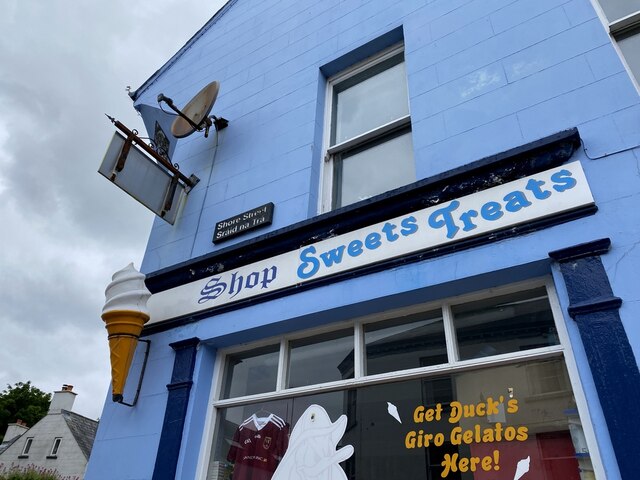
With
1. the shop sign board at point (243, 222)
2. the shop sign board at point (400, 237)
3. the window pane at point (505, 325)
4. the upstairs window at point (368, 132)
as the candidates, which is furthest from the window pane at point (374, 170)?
the window pane at point (505, 325)

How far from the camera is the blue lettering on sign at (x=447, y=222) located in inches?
123

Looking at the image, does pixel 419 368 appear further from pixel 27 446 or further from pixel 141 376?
pixel 27 446

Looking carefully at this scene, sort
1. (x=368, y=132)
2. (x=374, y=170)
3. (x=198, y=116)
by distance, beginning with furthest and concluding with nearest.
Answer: (x=198, y=116), (x=368, y=132), (x=374, y=170)

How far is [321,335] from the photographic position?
394 cm

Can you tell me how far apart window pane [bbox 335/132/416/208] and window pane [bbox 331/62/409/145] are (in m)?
0.32

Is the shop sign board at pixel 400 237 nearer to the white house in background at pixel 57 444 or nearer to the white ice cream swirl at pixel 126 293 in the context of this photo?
the white ice cream swirl at pixel 126 293

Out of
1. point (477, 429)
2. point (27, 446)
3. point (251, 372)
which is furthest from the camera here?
point (27, 446)

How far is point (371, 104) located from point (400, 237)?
90.5 inches

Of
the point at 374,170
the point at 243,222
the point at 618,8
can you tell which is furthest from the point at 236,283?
the point at 618,8

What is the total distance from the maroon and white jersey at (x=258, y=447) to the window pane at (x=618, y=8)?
4.31m

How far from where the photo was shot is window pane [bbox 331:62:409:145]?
5.06 metres

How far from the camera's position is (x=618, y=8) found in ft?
13.0

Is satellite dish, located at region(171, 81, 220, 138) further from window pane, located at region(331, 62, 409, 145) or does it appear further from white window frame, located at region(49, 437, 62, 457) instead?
white window frame, located at region(49, 437, 62, 457)

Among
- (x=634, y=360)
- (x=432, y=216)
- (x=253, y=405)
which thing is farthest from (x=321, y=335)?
(x=634, y=360)
